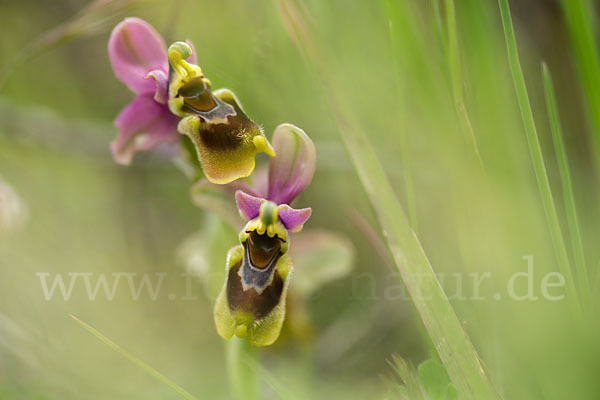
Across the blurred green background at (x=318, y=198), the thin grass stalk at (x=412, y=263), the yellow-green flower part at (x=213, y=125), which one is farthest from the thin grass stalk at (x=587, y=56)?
the yellow-green flower part at (x=213, y=125)

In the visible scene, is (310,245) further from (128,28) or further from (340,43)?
(128,28)

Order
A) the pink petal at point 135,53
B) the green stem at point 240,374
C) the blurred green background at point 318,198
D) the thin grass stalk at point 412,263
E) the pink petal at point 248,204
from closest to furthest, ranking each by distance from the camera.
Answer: the thin grass stalk at point 412,263, the blurred green background at point 318,198, the pink petal at point 248,204, the pink petal at point 135,53, the green stem at point 240,374

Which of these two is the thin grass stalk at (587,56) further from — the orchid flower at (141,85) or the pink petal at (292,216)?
the orchid flower at (141,85)

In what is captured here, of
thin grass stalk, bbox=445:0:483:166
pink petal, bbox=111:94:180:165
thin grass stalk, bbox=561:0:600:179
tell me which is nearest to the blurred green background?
thin grass stalk, bbox=445:0:483:166

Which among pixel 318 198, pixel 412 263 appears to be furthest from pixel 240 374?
pixel 318 198

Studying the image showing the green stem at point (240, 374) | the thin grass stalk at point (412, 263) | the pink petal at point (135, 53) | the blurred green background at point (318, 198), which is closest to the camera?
the thin grass stalk at point (412, 263)

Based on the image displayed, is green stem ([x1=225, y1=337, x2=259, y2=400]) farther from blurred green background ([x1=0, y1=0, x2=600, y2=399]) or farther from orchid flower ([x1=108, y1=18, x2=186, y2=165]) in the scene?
orchid flower ([x1=108, y1=18, x2=186, y2=165])

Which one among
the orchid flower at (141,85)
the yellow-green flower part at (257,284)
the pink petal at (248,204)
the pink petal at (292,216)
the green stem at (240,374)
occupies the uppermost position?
the orchid flower at (141,85)
